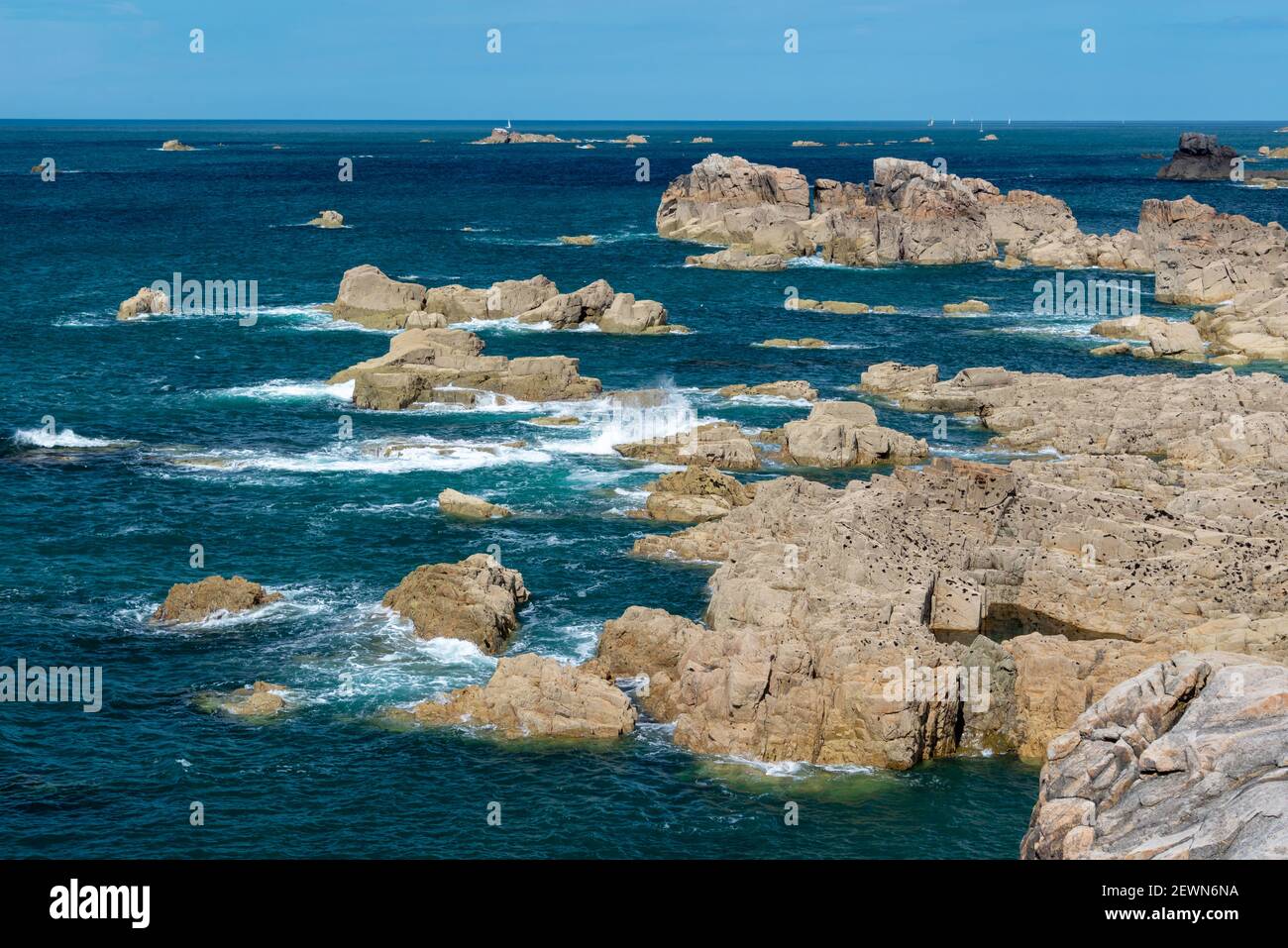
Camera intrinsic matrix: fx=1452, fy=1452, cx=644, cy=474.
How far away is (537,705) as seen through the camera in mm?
44531

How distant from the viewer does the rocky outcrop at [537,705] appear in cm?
4403

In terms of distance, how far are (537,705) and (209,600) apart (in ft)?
53.3

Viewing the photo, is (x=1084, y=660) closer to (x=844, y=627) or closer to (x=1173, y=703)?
(x=844, y=627)

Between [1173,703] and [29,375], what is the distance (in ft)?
278

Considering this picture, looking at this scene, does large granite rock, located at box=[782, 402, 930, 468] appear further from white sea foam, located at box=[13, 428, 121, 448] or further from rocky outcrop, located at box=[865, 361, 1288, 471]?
white sea foam, located at box=[13, 428, 121, 448]

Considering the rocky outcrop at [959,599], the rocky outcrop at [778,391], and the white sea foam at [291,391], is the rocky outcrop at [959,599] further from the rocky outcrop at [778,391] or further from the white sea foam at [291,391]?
the white sea foam at [291,391]

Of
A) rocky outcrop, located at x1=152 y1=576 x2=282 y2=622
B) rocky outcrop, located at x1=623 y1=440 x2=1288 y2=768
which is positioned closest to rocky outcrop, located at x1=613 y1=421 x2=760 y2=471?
rocky outcrop, located at x1=623 y1=440 x2=1288 y2=768

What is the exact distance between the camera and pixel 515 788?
134 ft

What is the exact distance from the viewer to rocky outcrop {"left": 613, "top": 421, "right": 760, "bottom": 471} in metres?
73.2

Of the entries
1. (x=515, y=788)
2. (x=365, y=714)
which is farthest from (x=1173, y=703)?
(x=365, y=714)

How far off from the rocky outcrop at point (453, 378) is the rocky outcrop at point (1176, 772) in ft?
201

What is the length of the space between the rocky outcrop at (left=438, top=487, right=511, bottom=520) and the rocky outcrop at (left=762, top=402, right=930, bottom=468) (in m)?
16.6

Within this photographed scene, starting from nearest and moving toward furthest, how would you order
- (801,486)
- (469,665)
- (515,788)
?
(515,788)
(469,665)
(801,486)
